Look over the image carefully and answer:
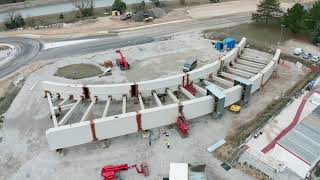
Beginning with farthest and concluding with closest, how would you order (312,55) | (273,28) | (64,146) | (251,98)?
(273,28) → (312,55) → (251,98) → (64,146)

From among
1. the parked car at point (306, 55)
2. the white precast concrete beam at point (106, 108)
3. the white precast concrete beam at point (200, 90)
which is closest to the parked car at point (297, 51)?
the parked car at point (306, 55)

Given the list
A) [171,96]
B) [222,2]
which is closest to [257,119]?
[171,96]

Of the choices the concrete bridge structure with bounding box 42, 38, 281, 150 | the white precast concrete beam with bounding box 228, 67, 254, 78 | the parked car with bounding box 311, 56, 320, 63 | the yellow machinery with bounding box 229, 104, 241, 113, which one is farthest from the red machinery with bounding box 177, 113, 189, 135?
the parked car with bounding box 311, 56, 320, 63

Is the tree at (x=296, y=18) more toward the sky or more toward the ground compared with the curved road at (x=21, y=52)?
more toward the sky

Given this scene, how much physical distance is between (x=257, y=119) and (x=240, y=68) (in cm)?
1201

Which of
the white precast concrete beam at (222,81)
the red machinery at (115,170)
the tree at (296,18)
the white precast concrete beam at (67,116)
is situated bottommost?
the red machinery at (115,170)

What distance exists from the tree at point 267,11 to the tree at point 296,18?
459cm

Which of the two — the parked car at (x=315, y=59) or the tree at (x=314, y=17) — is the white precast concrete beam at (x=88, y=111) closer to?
the parked car at (x=315, y=59)

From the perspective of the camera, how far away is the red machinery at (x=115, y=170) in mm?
25875

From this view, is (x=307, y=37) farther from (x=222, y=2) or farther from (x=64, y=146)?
(x=64, y=146)

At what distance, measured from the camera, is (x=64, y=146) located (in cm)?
2852

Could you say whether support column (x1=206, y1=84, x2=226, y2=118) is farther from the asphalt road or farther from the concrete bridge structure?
the asphalt road

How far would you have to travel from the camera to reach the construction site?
1064 inches

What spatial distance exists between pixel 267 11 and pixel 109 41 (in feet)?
110
